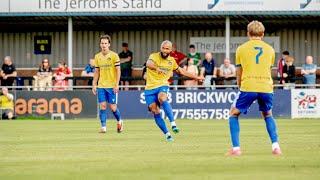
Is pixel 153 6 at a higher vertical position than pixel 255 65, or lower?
higher

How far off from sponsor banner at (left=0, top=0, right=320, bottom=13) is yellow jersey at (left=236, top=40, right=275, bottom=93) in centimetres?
2075

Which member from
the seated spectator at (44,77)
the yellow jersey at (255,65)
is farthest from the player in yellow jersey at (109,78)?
the seated spectator at (44,77)

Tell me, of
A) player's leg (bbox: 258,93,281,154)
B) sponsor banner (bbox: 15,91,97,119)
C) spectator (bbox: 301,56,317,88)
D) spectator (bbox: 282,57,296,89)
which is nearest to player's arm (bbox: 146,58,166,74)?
player's leg (bbox: 258,93,281,154)

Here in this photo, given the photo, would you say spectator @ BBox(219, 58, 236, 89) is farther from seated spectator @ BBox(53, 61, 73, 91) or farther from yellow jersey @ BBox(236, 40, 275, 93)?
yellow jersey @ BBox(236, 40, 275, 93)

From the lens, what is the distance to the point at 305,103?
107 feet

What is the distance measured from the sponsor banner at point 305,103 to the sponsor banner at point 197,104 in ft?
0.65

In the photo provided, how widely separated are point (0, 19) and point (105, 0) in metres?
4.77

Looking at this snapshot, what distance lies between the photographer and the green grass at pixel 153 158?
10.7 meters

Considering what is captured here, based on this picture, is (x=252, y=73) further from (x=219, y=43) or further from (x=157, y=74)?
(x=219, y=43)

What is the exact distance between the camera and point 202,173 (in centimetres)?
1076

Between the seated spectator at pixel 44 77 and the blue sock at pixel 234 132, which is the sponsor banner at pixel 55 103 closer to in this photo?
the seated spectator at pixel 44 77

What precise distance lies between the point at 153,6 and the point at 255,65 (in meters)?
21.4

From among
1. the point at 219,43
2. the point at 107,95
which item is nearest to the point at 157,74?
the point at 107,95

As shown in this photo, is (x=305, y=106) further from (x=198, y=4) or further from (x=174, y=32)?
(x=174, y=32)
